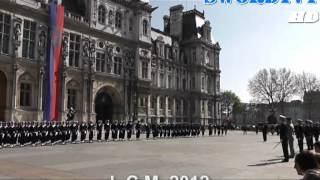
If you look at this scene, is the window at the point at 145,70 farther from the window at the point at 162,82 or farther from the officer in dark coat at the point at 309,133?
the officer in dark coat at the point at 309,133

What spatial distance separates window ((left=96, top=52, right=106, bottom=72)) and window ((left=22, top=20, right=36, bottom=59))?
849 cm

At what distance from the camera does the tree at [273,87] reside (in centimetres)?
7281

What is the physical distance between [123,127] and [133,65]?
19393mm

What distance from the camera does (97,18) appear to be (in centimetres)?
4338

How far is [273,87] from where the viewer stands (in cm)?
7338

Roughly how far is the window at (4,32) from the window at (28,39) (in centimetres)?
173

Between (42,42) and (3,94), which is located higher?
(42,42)

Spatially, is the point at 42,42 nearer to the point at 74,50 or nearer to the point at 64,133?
the point at 74,50

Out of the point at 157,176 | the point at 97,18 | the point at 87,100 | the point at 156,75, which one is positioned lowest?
the point at 157,176

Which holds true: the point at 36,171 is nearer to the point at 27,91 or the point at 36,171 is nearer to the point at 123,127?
the point at 123,127

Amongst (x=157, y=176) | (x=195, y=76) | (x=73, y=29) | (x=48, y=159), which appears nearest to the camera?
(x=157, y=176)

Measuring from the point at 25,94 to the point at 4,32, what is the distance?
20.4 feet

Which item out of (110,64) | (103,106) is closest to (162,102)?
(103,106)

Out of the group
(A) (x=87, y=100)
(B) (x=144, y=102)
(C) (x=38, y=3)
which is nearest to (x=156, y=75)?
(B) (x=144, y=102)
